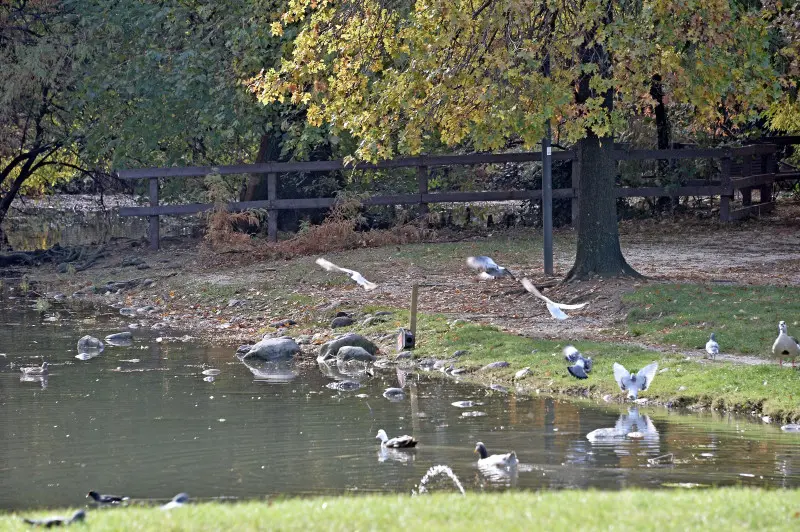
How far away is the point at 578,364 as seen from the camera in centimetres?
1422

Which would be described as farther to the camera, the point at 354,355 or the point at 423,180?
the point at 423,180

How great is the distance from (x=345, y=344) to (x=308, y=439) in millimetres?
5956

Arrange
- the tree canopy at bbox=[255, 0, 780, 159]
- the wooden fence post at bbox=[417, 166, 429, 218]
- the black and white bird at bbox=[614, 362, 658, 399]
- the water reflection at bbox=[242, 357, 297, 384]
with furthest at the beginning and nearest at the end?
the wooden fence post at bbox=[417, 166, 429, 218] → the tree canopy at bbox=[255, 0, 780, 159] → the water reflection at bbox=[242, 357, 297, 384] → the black and white bird at bbox=[614, 362, 658, 399]

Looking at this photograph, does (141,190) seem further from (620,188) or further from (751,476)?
(751,476)

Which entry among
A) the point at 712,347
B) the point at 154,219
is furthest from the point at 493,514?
the point at 154,219

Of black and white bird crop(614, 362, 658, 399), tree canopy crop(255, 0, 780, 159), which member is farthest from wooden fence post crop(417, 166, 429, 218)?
black and white bird crop(614, 362, 658, 399)

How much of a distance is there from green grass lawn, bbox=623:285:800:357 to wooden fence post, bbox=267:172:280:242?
1153 centimetres

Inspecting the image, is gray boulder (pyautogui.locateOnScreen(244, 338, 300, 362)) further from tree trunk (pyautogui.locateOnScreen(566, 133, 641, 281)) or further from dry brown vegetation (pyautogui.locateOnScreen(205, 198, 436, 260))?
dry brown vegetation (pyautogui.locateOnScreen(205, 198, 436, 260))

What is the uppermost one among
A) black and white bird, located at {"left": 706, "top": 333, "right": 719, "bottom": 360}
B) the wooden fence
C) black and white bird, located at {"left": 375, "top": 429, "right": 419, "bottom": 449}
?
the wooden fence

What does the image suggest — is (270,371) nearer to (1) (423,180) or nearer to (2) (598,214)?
(2) (598,214)

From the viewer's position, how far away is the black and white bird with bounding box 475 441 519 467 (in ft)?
33.4

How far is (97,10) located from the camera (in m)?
29.7

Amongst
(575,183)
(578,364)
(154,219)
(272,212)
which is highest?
(575,183)

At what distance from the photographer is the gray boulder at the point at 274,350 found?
689 inches
